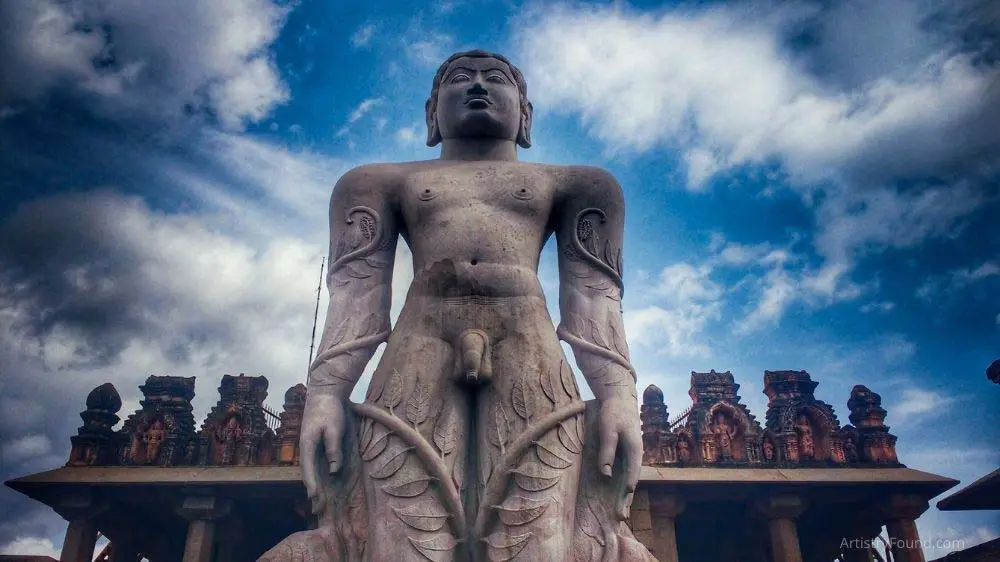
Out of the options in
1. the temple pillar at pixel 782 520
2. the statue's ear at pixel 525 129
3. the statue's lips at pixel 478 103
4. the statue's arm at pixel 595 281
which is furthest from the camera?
the temple pillar at pixel 782 520

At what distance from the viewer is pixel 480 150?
4148 millimetres

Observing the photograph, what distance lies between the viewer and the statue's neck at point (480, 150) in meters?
4.13

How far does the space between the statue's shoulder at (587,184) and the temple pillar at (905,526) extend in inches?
351

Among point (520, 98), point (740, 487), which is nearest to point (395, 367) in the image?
point (520, 98)

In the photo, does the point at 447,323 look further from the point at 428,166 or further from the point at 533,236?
the point at 428,166

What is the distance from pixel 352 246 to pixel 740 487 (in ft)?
27.4

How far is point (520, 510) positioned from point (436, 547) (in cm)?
39

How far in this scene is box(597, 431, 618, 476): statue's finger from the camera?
10.2 ft

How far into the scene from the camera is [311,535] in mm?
3027

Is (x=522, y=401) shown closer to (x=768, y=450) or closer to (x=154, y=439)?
(x=768, y=450)

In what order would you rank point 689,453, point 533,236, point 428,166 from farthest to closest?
point 689,453
point 428,166
point 533,236

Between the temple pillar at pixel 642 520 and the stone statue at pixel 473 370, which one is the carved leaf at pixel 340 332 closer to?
the stone statue at pixel 473 370

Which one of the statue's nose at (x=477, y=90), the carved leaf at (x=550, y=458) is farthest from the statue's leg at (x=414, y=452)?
the statue's nose at (x=477, y=90)

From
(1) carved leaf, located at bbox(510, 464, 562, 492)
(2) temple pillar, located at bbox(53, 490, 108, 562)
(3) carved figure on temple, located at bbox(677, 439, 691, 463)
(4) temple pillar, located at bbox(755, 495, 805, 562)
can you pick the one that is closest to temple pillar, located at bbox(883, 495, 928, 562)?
(4) temple pillar, located at bbox(755, 495, 805, 562)
